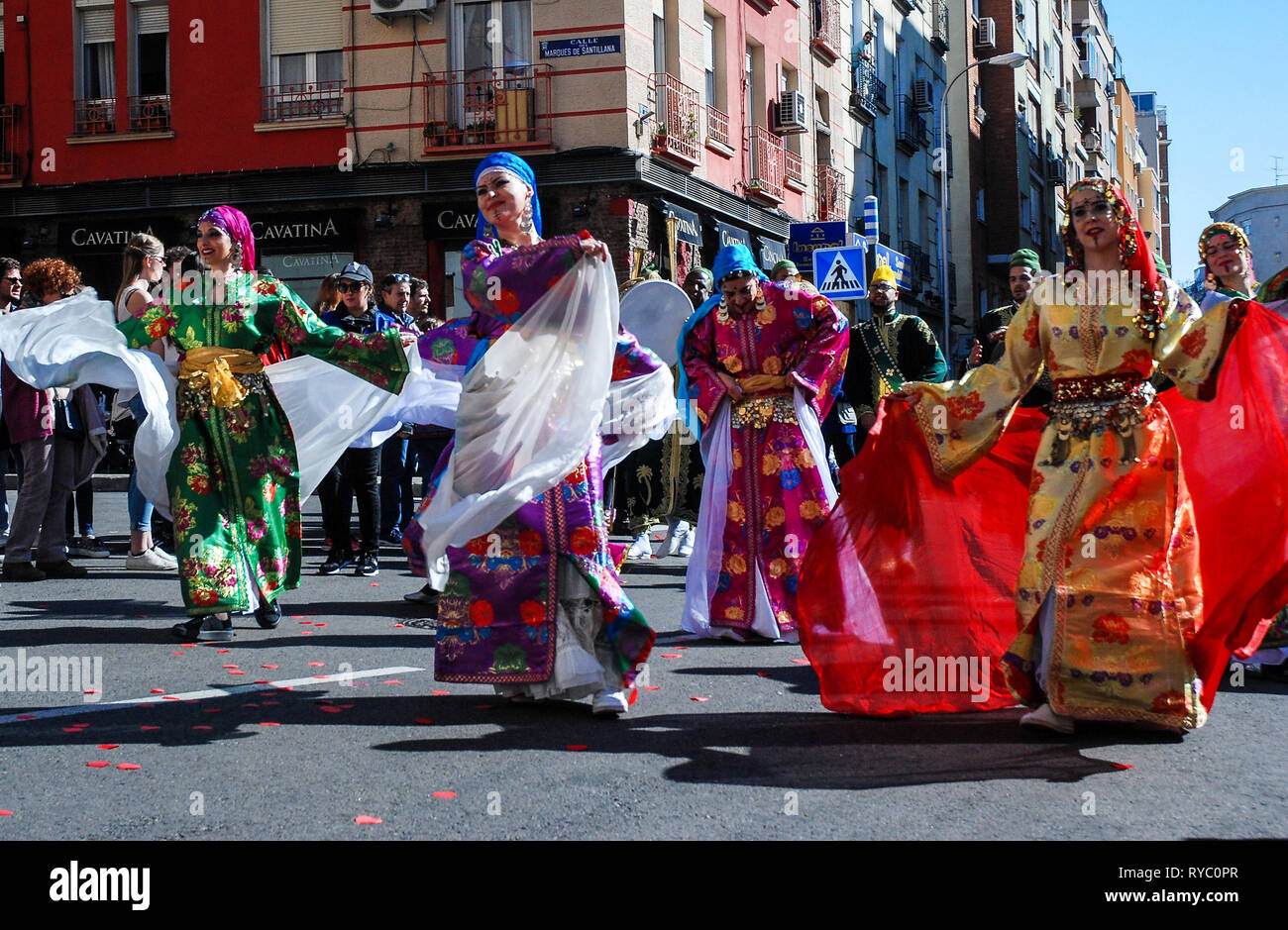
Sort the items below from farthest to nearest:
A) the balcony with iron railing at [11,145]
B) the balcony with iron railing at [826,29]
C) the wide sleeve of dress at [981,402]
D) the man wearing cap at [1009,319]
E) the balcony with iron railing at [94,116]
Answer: the balcony with iron railing at [826,29], the balcony with iron railing at [11,145], the balcony with iron railing at [94,116], the man wearing cap at [1009,319], the wide sleeve of dress at [981,402]

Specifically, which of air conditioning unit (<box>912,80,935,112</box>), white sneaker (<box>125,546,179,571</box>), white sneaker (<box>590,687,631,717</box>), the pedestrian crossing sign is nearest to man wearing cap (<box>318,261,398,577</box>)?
white sneaker (<box>125,546,179,571</box>)

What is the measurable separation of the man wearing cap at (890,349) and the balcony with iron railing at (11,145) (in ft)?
56.5

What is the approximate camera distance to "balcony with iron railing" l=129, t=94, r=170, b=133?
22500 millimetres

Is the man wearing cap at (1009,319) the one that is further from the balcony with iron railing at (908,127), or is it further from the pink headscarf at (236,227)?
the balcony with iron railing at (908,127)

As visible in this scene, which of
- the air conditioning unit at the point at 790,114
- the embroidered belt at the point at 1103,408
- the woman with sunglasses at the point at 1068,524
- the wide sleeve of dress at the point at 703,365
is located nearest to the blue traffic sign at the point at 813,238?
the air conditioning unit at the point at 790,114

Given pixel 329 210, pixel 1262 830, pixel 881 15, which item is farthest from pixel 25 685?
pixel 881 15

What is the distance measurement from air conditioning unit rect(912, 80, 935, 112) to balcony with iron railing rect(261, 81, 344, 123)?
768 inches

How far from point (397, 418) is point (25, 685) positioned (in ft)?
10.5

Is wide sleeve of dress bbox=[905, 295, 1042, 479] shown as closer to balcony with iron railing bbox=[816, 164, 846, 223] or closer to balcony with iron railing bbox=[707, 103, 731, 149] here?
balcony with iron railing bbox=[707, 103, 731, 149]

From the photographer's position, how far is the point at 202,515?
6789 millimetres

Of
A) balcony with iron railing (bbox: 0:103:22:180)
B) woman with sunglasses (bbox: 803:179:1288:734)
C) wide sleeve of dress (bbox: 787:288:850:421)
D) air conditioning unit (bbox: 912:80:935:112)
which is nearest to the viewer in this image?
woman with sunglasses (bbox: 803:179:1288:734)

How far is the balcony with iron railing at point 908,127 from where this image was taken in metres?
36.4

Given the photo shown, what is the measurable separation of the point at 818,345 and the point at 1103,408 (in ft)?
8.51

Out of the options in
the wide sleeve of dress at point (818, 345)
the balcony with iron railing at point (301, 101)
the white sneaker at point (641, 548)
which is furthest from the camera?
the balcony with iron railing at point (301, 101)
